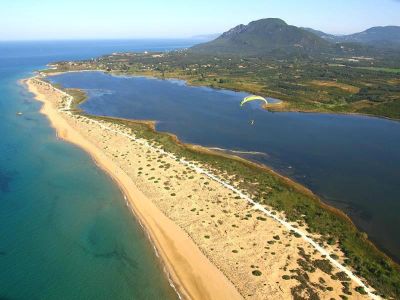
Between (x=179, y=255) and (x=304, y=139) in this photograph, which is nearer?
(x=179, y=255)

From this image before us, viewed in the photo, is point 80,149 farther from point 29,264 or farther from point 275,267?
point 275,267

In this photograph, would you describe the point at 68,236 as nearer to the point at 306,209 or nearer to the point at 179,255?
the point at 179,255

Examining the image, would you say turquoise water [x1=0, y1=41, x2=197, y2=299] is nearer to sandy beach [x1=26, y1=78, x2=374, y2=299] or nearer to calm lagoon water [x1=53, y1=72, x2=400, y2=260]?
sandy beach [x1=26, y1=78, x2=374, y2=299]

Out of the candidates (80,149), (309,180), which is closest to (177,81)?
(80,149)

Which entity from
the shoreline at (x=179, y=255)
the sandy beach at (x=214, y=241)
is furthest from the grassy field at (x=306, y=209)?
the shoreline at (x=179, y=255)

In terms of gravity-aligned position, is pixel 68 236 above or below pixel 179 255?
below

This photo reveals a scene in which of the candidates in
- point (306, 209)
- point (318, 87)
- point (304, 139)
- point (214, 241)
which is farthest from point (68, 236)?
point (318, 87)
